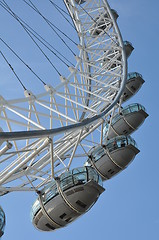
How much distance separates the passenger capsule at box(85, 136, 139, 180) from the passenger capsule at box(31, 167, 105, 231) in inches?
160

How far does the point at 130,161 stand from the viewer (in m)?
22.0

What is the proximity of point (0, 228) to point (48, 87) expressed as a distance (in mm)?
5779

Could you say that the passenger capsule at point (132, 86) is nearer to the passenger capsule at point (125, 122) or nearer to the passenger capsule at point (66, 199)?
the passenger capsule at point (125, 122)

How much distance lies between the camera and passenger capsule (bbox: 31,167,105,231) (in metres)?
16.7

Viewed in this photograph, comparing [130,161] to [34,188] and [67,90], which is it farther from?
[34,188]

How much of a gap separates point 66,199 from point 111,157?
17.3 feet

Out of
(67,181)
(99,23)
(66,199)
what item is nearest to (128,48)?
(99,23)

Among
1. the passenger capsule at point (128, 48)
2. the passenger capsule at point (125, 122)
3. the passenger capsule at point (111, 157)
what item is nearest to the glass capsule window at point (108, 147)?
the passenger capsule at point (111, 157)

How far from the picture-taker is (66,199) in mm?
16703

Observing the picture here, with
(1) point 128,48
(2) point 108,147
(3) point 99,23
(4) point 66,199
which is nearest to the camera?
(4) point 66,199

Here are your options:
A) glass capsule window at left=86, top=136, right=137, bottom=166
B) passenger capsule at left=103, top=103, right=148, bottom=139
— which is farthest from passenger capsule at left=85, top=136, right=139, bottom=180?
passenger capsule at left=103, top=103, right=148, bottom=139

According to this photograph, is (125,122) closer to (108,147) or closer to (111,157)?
(108,147)

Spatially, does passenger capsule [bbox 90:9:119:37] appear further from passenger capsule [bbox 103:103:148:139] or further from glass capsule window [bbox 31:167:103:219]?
glass capsule window [bbox 31:167:103:219]

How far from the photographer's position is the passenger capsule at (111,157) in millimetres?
21547
